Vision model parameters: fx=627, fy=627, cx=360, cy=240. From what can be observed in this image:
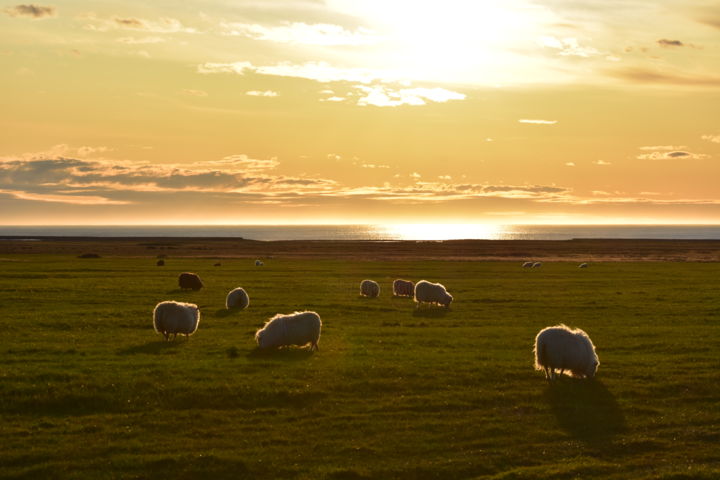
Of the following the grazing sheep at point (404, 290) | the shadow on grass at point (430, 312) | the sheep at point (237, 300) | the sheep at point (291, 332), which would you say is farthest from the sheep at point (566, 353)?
the grazing sheep at point (404, 290)

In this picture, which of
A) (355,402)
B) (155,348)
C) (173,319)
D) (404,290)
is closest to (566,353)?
(355,402)

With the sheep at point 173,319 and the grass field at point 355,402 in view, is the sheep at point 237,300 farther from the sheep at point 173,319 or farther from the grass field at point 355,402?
the sheep at point 173,319

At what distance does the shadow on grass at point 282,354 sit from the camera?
71.1 ft

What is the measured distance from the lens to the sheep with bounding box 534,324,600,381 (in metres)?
18.4

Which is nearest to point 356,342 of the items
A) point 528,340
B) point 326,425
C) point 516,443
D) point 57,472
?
point 528,340

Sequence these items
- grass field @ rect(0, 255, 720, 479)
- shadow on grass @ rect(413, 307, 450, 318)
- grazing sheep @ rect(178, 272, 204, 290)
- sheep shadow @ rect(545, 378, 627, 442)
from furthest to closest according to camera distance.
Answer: grazing sheep @ rect(178, 272, 204, 290) < shadow on grass @ rect(413, 307, 450, 318) < sheep shadow @ rect(545, 378, 627, 442) < grass field @ rect(0, 255, 720, 479)

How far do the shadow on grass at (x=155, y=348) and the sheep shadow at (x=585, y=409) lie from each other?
44.0 feet

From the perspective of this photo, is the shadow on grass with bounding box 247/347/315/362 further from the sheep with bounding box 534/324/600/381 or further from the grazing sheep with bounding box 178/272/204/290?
the grazing sheep with bounding box 178/272/204/290

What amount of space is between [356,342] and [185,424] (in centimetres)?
1082

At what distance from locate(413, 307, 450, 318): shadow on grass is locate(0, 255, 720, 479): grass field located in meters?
3.06

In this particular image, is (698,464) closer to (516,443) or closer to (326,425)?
(516,443)

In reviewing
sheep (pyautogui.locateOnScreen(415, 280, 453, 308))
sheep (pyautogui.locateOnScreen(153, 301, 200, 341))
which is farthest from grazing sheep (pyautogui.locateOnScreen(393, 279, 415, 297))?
sheep (pyautogui.locateOnScreen(153, 301, 200, 341))

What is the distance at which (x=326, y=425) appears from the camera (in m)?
14.9

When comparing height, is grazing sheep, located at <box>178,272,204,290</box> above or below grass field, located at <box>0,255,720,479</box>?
above
